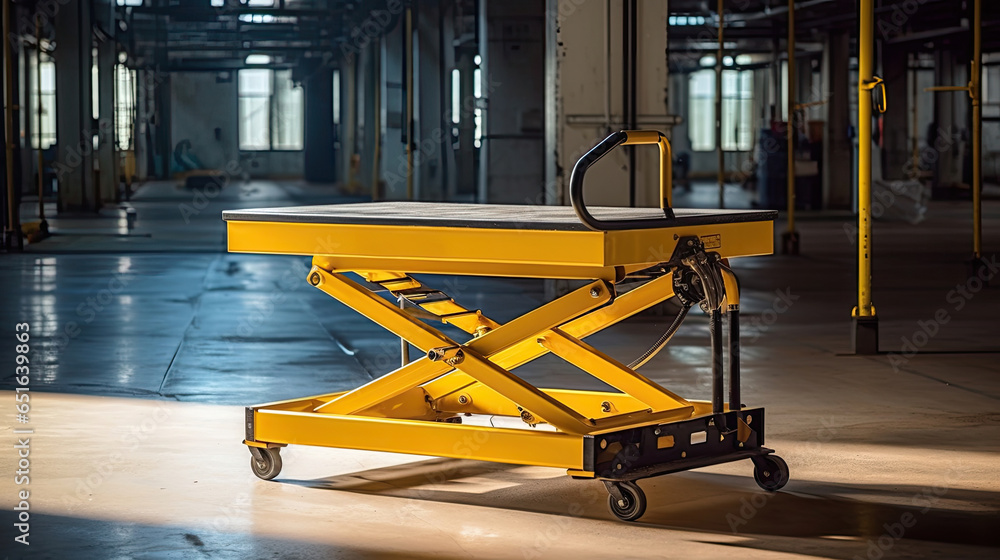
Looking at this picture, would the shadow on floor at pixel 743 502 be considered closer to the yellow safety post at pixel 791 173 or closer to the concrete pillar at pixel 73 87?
the yellow safety post at pixel 791 173

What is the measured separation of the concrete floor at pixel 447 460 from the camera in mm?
3955

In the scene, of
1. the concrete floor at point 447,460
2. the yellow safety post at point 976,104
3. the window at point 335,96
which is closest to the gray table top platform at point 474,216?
the concrete floor at point 447,460

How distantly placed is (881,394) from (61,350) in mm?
4819

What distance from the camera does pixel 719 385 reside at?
455 cm

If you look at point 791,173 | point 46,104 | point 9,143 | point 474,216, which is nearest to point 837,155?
point 791,173

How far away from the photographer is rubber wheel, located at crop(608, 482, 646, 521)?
4.17 meters

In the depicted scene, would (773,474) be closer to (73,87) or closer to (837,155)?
(73,87)

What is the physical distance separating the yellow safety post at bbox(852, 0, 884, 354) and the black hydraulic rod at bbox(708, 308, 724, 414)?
3.36m

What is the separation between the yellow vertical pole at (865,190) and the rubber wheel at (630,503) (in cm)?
388

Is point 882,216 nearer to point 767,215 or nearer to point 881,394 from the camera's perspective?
point 881,394

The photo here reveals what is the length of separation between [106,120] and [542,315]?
23386mm

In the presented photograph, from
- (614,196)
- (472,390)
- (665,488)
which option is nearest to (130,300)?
(614,196)

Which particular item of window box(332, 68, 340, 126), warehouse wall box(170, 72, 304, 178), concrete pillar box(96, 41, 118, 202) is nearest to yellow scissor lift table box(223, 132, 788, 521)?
concrete pillar box(96, 41, 118, 202)

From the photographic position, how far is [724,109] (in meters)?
43.2
